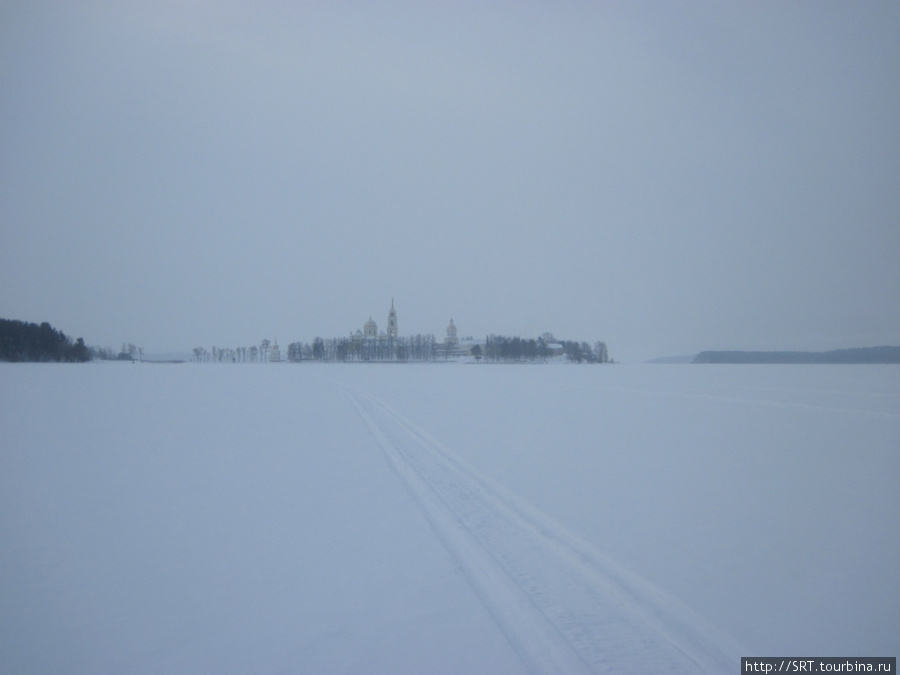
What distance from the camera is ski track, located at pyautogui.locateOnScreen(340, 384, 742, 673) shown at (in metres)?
3.95

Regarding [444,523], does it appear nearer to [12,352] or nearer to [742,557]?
[742,557]

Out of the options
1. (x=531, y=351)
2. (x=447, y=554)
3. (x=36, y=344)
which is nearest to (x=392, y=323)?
(x=531, y=351)

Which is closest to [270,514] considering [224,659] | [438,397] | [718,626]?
[224,659]

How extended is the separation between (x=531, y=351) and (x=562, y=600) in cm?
12503

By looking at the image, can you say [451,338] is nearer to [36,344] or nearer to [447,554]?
[36,344]

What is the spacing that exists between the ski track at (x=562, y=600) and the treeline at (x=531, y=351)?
386 feet

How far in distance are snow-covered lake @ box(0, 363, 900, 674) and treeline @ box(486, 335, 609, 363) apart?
114m

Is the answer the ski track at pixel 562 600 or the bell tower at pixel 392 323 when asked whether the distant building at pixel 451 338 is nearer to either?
the bell tower at pixel 392 323

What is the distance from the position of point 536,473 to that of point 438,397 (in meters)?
17.3

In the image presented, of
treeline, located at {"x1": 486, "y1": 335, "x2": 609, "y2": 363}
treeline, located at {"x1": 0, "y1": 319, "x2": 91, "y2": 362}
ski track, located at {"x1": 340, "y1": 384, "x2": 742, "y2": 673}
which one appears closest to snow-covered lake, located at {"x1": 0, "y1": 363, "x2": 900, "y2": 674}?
ski track, located at {"x1": 340, "y1": 384, "x2": 742, "y2": 673}

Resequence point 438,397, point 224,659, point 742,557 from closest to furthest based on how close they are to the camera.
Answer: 1. point 224,659
2. point 742,557
3. point 438,397

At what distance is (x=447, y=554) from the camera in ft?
19.7

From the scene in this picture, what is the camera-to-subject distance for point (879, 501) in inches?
319

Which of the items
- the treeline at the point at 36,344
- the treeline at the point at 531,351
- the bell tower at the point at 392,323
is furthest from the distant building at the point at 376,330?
the treeline at the point at 36,344
